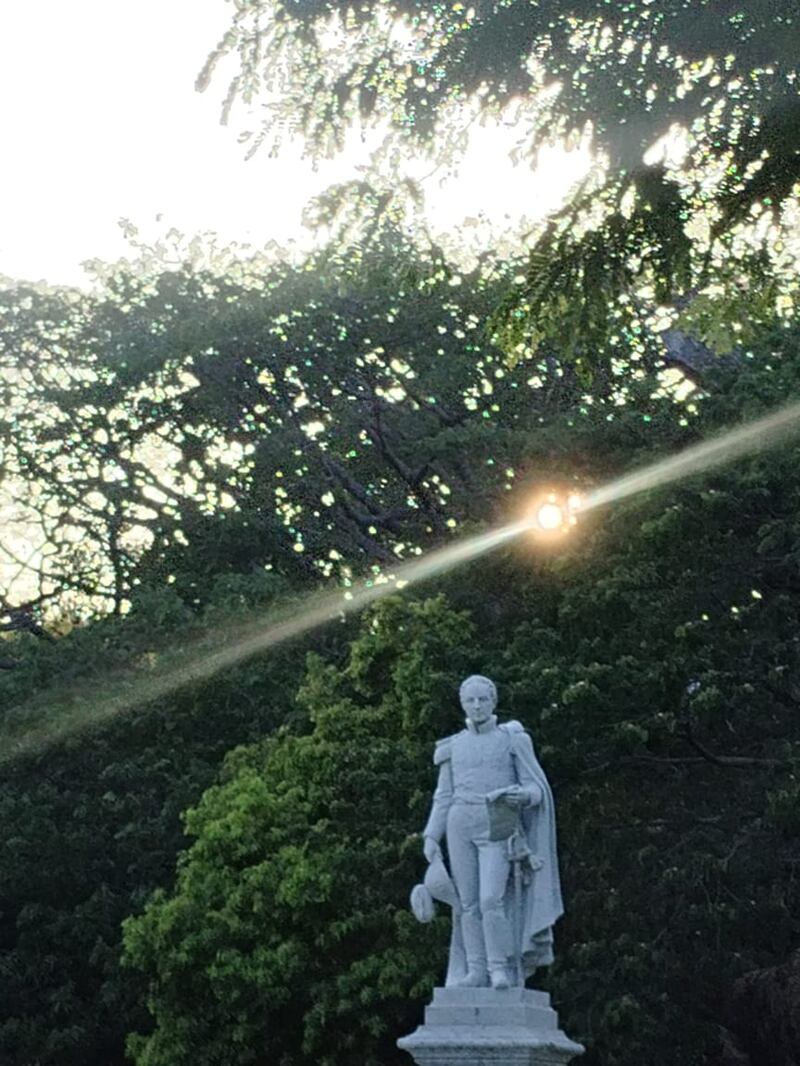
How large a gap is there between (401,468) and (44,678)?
18.6ft

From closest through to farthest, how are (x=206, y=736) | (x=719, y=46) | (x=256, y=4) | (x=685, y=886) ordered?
(x=719, y=46), (x=256, y=4), (x=685, y=886), (x=206, y=736)

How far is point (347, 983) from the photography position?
69.7 feet

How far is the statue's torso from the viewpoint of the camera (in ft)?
38.4

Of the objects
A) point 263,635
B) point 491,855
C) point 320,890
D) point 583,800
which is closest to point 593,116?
point 491,855

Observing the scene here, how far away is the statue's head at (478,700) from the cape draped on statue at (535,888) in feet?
0.49

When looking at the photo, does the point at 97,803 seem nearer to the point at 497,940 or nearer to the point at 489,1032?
the point at 497,940

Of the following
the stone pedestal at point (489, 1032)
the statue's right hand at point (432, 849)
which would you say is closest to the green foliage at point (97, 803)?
the statue's right hand at point (432, 849)

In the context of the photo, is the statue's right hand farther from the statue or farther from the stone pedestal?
the stone pedestal

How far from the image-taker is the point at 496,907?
11.5 metres

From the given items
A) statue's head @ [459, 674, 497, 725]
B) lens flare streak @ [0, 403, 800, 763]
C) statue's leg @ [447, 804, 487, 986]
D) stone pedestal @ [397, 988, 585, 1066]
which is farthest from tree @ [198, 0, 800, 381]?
lens flare streak @ [0, 403, 800, 763]

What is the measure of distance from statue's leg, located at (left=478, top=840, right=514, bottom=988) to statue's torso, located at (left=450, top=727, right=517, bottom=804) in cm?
32

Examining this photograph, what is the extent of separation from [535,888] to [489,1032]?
1.12 m

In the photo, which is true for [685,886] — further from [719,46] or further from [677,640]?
[719,46]

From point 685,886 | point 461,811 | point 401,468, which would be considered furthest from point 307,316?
point 461,811
